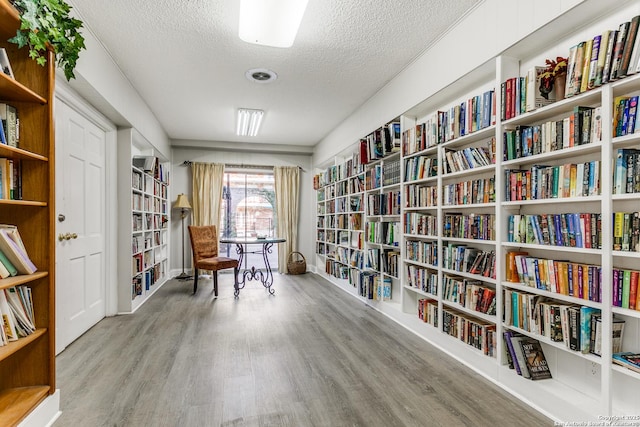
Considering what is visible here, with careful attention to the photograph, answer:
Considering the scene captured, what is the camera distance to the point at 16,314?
1.71 metres

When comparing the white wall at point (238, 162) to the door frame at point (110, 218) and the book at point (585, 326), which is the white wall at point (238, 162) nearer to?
the door frame at point (110, 218)

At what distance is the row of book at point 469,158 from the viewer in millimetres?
2464

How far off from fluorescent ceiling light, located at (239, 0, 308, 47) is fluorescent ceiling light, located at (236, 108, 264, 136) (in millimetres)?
2205

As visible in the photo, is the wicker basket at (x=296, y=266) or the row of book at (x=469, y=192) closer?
the row of book at (x=469, y=192)

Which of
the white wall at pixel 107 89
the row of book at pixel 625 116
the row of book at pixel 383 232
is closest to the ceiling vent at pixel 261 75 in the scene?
the white wall at pixel 107 89

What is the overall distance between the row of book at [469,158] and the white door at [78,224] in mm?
3305

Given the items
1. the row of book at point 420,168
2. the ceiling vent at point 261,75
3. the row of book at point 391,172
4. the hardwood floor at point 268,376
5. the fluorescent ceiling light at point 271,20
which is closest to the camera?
the hardwood floor at point 268,376

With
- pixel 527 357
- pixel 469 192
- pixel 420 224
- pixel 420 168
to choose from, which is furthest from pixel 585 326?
pixel 420 168

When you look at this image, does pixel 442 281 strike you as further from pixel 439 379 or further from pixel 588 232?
pixel 588 232

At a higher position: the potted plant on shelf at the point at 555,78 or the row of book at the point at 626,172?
the potted plant on shelf at the point at 555,78

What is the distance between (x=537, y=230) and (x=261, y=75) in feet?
9.83

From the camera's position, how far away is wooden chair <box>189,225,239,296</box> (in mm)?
4664

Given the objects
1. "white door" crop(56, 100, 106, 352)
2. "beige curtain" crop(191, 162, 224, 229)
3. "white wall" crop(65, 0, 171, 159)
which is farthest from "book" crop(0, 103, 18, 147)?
"beige curtain" crop(191, 162, 224, 229)

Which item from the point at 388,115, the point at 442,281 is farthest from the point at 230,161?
the point at 442,281
